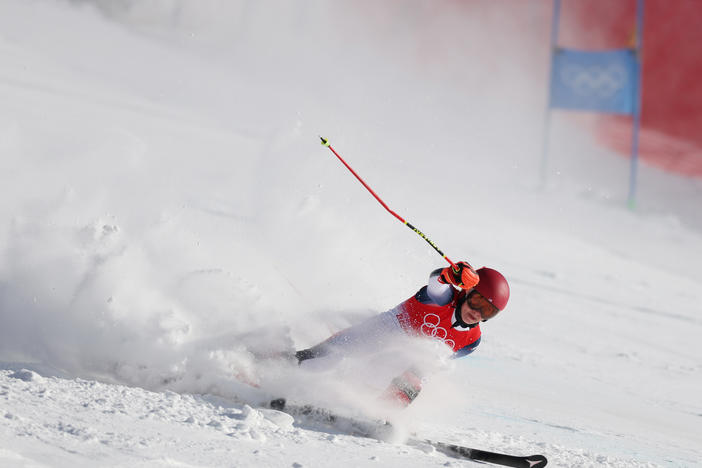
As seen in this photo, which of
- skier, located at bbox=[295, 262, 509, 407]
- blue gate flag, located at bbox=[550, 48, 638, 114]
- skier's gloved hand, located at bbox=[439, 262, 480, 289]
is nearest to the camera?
skier's gloved hand, located at bbox=[439, 262, 480, 289]

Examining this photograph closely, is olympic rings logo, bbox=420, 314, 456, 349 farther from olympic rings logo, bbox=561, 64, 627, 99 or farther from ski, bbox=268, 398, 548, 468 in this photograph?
olympic rings logo, bbox=561, 64, 627, 99

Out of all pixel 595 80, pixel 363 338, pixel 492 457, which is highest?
pixel 595 80

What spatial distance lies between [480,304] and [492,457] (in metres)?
0.66

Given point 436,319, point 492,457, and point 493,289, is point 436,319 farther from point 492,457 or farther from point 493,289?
point 492,457

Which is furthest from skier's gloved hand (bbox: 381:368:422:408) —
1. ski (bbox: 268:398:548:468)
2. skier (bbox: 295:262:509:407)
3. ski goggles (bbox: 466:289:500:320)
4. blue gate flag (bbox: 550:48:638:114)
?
blue gate flag (bbox: 550:48:638:114)

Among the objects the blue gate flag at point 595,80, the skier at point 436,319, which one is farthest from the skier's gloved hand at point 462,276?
the blue gate flag at point 595,80

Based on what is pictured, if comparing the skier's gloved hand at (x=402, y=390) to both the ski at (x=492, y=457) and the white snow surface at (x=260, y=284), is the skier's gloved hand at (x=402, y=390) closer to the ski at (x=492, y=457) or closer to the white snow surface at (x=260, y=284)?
the white snow surface at (x=260, y=284)

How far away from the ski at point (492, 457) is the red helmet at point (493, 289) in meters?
0.63

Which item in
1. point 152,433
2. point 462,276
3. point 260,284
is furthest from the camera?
point 260,284

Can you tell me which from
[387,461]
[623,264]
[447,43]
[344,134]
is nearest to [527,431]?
[387,461]

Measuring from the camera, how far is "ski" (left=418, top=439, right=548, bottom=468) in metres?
3.29

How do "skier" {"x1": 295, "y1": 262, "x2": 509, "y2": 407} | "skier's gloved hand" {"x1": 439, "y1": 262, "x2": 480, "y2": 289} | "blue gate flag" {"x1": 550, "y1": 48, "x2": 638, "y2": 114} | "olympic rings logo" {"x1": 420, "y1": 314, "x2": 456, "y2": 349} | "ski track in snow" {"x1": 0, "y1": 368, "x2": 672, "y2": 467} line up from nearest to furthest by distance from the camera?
"ski track in snow" {"x1": 0, "y1": 368, "x2": 672, "y2": 467} < "skier's gloved hand" {"x1": 439, "y1": 262, "x2": 480, "y2": 289} < "skier" {"x1": 295, "y1": 262, "x2": 509, "y2": 407} < "olympic rings logo" {"x1": 420, "y1": 314, "x2": 456, "y2": 349} < "blue gate flag" {"x1": 550, "y1": 48, "x2": 638, "y2": 114}

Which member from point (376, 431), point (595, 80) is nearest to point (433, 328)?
point (376, 431)

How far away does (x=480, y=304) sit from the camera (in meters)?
3.37
